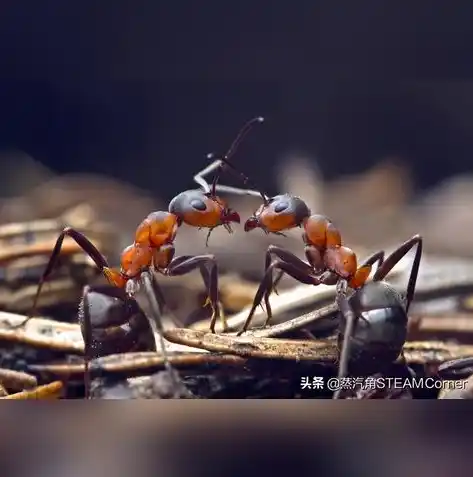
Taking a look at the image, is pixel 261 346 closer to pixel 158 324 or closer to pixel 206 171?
pixel 158 324

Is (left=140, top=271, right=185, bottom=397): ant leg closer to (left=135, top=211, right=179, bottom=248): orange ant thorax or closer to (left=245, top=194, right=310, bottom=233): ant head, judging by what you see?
(left=135, top=211, right=179, bottom=248): orange ant thorax

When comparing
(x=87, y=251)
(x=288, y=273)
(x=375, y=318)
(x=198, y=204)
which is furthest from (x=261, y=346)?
(x=87, y=251)

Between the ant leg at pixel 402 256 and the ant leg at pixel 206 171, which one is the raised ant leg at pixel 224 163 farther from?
the ant leg at pixel 402 256

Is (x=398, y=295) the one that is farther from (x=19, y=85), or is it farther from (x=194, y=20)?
(x=19, y=85)

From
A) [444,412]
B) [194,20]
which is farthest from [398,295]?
[194,20]

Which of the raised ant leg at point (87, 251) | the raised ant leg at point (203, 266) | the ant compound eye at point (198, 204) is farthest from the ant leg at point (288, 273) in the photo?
the raised ant leg at point (87, 251)

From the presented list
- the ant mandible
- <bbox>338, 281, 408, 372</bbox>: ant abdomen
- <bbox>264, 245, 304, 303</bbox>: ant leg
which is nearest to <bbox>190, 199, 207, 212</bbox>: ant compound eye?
the ant mandible
